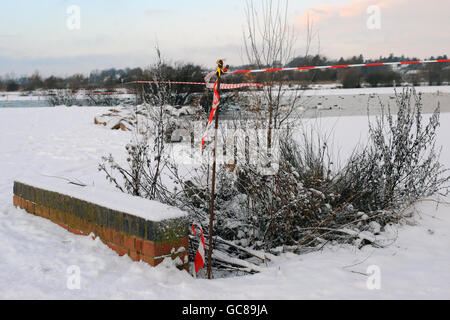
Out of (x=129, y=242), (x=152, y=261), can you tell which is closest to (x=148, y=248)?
(x=152, y=261)

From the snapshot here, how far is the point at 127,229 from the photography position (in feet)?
10.6

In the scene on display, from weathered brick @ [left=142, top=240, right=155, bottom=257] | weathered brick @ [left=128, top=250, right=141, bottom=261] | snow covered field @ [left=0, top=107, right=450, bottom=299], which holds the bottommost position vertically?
snow covered field @ [left=0, top=107, right=450, bottom=299]

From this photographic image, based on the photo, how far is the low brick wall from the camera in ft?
10.00

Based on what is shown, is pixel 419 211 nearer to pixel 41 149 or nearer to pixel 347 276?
pixel 347 276

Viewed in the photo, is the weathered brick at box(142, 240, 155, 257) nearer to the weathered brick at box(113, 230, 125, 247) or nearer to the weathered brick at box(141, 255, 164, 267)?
the weathered brick at box(141, 255, 164, 267)

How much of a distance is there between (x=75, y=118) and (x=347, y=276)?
13.8 m

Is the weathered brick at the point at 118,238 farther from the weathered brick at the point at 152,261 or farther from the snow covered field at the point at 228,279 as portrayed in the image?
the weathered brick at the point at 152,261

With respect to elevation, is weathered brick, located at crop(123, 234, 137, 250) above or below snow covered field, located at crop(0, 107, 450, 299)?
above

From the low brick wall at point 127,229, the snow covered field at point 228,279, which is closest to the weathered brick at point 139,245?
the low brick wall at point 127,229

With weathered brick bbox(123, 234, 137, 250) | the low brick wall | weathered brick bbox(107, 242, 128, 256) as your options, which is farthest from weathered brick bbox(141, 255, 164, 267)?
weathered brick bbox(107, 242, 128, 256)

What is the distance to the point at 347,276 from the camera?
10.4ft

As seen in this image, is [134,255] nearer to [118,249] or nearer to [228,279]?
[118,249]

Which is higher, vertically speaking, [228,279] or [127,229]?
[127,229]
